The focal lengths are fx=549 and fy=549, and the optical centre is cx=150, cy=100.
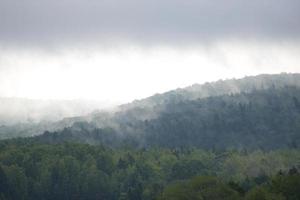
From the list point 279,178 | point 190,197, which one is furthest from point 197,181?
point 279,178

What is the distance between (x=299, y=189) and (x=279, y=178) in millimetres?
11615

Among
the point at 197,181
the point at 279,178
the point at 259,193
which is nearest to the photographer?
the point at 259,193

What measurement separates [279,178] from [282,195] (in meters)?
14.8

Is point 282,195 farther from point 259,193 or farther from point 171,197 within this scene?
point 171,197

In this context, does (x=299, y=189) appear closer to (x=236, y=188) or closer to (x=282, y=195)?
(x=282, y=195)

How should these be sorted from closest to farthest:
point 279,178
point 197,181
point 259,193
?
point 259,193, point 197,181, point 279,178

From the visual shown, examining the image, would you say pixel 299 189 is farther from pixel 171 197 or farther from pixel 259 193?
pixel 171 197

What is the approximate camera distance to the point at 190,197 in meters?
141

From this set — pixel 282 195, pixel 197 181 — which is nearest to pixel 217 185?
pixel 197 181

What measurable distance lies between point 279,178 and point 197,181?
1052 inches

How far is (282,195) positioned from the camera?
462 feet

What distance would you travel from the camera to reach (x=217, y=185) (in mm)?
141125

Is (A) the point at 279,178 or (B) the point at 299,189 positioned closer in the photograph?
(B) the point at 299,189

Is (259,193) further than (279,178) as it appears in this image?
No
